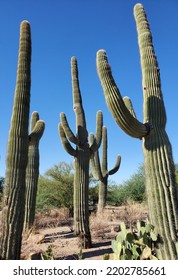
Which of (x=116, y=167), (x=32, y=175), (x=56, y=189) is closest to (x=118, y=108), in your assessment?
(x=32, y=175)

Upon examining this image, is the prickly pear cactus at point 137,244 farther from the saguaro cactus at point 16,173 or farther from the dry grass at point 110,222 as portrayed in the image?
the dry grass at point 110,222

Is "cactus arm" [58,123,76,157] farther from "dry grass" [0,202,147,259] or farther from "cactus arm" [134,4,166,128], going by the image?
"cactus arm" [134,4,166,128]

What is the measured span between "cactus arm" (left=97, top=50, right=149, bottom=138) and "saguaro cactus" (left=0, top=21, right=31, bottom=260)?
2540mm

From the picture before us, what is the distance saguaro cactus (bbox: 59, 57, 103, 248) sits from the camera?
1043 centimetres

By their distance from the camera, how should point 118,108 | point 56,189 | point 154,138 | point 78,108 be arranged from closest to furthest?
point 118,108 → point 154,138 → point 78,108 → point 56,189

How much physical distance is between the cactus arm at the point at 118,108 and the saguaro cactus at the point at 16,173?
2.54 meters

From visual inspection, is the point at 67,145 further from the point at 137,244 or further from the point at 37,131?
the point at 137,244

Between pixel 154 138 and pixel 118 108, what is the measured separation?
908 millimetres

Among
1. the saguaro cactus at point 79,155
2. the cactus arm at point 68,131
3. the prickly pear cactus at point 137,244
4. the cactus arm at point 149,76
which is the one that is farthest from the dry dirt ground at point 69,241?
the cactus arm at point 68,131

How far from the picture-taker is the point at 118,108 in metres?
6.05
